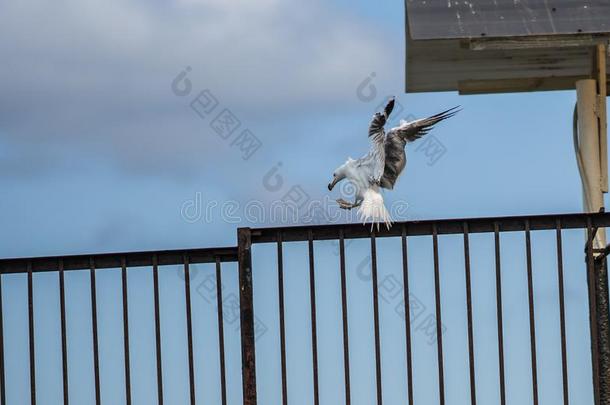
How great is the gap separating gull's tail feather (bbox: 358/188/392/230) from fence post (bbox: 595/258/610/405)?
1.68 meters

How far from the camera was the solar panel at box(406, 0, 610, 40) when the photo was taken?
11.0 meters

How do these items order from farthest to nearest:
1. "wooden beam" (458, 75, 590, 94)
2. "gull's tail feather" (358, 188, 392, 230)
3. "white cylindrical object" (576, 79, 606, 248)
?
"wooden beam" (458, 75, 590, 94) < "white cylindrical object" (576, 79, 606, 248) < "gull's tail feather" (358, 188, 392, 230)

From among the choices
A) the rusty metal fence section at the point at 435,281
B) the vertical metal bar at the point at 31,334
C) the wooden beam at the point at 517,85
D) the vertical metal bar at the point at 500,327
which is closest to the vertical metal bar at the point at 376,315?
the rusty metal fence section at the point at 435,281

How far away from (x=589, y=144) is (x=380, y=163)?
5.78 ft

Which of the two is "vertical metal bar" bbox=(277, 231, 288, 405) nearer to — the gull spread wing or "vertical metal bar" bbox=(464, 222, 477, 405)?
"vertical metal bar" bbox=(464, 222, 477, 405)

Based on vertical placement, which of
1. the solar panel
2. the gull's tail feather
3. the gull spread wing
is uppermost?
the solar panel

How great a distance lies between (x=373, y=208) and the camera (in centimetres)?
1204

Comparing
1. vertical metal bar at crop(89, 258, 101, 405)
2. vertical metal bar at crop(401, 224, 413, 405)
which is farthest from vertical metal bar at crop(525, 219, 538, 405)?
vertical metal bar at crop(89, 258, 101, 405)

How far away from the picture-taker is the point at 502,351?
9.70 metres

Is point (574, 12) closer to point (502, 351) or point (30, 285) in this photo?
point (502, 351)

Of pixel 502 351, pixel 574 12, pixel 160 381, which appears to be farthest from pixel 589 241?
pixel 160 381

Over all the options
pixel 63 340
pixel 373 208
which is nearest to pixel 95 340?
pixel 63 340

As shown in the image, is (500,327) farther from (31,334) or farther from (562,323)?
(31,334)

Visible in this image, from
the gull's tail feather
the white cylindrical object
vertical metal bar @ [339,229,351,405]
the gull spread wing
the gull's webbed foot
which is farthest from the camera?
the gull's webbed foot
